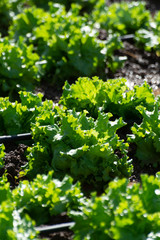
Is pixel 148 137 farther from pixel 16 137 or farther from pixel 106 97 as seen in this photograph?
pixel 16 137

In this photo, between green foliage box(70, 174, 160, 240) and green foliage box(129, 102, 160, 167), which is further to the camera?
green foliage box(129, 102, 160, 167)

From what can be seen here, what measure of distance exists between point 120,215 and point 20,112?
70.8 inches

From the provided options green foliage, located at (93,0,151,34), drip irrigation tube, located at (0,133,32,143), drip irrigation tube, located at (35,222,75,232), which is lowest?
drip irrigation tube, located at (35,222,75,232)

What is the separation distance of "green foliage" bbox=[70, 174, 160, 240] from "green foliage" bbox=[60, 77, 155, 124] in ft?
4.65

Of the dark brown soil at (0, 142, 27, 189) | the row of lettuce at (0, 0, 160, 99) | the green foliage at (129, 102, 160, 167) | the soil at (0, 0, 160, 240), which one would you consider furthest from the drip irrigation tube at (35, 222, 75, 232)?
the row of lettuce at (0, 0, 160, 99)

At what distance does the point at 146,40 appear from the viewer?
682 cm

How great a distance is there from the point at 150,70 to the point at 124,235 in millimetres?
3637

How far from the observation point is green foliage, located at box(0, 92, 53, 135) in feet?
15.1

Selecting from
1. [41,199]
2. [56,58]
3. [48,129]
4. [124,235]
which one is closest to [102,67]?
[56,58]

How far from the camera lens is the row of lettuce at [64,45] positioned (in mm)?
5668

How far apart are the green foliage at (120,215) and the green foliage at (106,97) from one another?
4.65ft

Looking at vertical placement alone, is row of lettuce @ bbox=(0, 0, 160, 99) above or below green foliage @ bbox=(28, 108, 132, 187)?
above

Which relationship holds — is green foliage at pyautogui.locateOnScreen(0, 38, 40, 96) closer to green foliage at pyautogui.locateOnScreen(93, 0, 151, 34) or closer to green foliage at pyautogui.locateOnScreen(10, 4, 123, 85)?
green foliage at pyautogui.locateOnScreen(10, 4, 123, 85)

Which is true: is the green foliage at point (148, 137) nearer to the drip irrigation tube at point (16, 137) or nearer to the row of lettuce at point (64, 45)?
the drip irrigation tube at point (16, 137)
